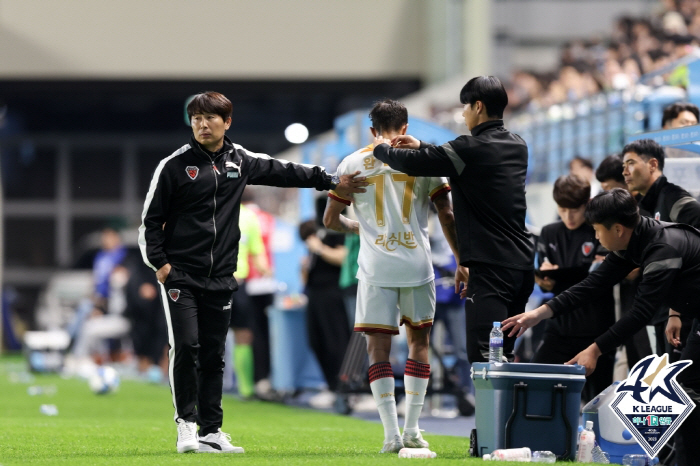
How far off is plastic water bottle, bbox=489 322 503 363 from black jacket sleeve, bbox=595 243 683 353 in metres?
0.57

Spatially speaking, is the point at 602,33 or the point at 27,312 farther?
the point at 27,312

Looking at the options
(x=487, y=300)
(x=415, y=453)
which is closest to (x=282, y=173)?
(x=487, y=300)

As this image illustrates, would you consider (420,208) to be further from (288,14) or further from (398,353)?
(288,14)

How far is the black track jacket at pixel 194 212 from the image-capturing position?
642cm

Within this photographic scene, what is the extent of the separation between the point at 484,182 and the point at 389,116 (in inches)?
27.0

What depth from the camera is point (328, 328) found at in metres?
11.5

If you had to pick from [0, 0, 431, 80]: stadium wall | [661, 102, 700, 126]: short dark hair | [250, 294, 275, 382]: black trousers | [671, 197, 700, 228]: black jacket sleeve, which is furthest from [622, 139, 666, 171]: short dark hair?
[0, 0, 431, 80]: stadium wall

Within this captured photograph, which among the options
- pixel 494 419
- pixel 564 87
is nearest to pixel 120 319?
pixel 564 87

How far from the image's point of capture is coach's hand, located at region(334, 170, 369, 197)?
6.34m

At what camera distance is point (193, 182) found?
6445mm

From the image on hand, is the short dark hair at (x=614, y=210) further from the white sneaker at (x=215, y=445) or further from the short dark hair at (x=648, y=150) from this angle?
the white sneaker at (x=215, y=445)

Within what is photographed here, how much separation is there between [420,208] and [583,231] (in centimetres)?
161

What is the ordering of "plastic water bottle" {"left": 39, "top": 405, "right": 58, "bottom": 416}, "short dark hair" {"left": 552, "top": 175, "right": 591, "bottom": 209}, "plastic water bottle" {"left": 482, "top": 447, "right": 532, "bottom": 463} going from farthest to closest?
1. "plastic water bottle" {"left": 39, "top": 405, "right": 58, "bottom": 416}
2. "short dark hair" {"left": 552, "top": 175, "right": 591, "bottom": 209}
3. "plastic water bottle" {"left": 482, "top": 447, "right": 532, "bottom": 463}

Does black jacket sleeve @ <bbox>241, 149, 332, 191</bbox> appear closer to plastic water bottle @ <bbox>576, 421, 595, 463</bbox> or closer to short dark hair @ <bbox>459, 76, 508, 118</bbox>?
short dark hair @ <bbox>459, 76, 508, 118</bbox>
